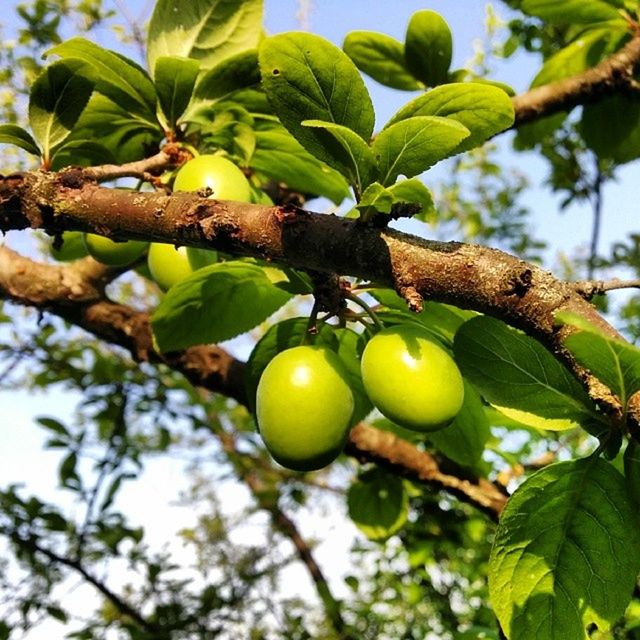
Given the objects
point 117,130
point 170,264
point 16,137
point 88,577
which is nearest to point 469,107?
point 170,264

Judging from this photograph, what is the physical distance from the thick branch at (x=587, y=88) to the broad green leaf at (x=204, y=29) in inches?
28.6

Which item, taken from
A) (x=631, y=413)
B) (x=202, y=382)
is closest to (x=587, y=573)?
(x=631, y=413)

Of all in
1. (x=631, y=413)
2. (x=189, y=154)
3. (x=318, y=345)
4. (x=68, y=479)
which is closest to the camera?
(x=631, y=413)

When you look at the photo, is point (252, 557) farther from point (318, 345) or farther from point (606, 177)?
point (318, 345)

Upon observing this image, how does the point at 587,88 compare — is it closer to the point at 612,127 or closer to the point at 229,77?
the point at 612,127

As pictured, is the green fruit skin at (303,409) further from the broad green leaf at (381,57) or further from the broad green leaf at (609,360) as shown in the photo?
the broad green leaf at (381,57)

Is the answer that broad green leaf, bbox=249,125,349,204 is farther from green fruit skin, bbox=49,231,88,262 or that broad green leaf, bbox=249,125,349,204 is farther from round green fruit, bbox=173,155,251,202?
green fruit skin, bbox=49,231,88,262

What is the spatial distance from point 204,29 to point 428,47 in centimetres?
47

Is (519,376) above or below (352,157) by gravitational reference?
below

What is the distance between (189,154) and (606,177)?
114 inches

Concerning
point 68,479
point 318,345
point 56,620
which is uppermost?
point 318,345

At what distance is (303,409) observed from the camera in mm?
930

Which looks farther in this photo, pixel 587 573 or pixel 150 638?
pixel 150 638

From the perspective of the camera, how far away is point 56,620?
2.67 meters
